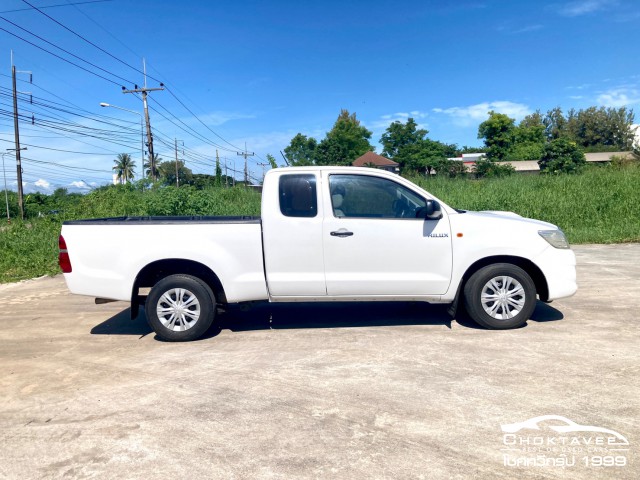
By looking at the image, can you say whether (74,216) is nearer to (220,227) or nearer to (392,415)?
(220,227)

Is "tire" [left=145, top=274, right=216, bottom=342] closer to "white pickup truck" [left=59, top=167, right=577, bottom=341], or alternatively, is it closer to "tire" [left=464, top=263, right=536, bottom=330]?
"white pickup truck" [left=59, top=167, right=577, bottom=341]

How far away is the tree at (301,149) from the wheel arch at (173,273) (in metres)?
53.4

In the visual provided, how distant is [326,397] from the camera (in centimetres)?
396

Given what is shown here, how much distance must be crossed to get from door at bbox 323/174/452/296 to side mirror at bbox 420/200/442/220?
55 millimetres

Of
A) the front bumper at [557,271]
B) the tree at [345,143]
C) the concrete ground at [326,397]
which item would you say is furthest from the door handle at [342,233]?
the tree at [345,143]

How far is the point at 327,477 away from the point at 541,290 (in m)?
3.83

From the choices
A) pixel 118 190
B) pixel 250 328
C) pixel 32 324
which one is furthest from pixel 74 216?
pixel 250 328

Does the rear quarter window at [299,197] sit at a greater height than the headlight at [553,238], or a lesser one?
greater

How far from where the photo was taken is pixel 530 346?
5.01m

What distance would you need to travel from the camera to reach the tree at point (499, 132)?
67938 mm

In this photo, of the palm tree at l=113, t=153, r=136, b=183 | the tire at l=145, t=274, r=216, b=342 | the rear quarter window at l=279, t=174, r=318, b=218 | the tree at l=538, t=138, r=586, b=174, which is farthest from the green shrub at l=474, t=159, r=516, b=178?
the palm tree at l=113, t=153, r=136, b=183

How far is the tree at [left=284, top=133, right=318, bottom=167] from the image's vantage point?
200 ft

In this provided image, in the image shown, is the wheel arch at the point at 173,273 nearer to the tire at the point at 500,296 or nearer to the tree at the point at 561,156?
the tire at the point at 500,296

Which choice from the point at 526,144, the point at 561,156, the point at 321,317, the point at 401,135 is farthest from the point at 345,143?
the point at 321,317
